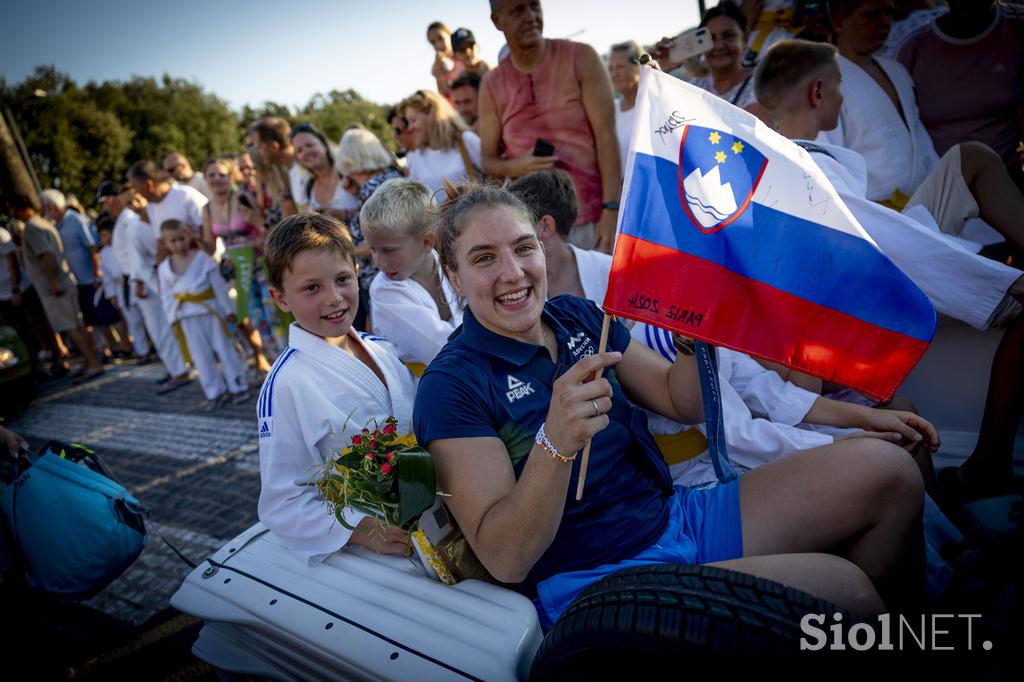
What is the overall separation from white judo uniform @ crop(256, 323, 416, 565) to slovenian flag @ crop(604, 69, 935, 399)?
42.3 inches

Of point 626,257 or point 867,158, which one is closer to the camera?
point 626,257

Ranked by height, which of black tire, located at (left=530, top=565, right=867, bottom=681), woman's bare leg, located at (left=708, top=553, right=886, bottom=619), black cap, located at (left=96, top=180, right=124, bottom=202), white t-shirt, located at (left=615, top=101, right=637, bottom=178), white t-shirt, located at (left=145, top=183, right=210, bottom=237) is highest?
black cap, located at (left=96, top=180, right=124, bottom=202)

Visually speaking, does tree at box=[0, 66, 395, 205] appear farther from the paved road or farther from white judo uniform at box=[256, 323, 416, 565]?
white judo uniform at box=[256, 323, 416, 565]

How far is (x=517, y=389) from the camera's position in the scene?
170 centimetres

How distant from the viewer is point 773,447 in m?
2.03

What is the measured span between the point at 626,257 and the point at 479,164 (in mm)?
3403

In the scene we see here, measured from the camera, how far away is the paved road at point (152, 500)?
277 centimetres

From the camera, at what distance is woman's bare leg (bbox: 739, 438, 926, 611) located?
1619 millimetres

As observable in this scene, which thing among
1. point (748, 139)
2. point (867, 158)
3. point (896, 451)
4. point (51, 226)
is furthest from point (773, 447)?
point (51, 226)

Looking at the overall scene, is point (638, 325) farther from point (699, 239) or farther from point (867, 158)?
point (867, 158)

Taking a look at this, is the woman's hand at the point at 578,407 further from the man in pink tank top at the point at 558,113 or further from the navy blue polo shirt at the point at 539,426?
the man in pink tank top at the point at 558,113

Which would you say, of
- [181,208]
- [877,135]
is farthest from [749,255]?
[181,208]

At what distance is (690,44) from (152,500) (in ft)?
17.7

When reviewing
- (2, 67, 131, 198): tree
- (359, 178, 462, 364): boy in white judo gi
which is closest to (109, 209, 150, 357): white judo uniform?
(359, 178, 462, 364): boy in white judo gi
